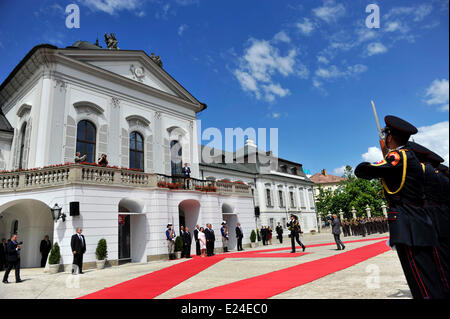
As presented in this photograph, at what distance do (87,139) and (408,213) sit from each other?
1918 cm

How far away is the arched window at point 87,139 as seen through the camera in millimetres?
18664

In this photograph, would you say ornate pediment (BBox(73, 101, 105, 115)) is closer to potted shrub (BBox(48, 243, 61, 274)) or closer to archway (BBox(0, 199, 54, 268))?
archway (BBox(0, 199, 54, 268))

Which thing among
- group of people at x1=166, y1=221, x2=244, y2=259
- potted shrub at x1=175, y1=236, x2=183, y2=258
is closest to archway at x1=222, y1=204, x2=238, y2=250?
group of people at x1=166, y1=221, x2=244, y2=259

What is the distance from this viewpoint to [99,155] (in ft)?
62.7

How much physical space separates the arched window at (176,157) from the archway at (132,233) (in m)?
6.54

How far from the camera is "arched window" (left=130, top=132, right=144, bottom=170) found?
21281 millimetres

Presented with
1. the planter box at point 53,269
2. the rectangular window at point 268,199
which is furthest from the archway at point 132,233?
the rectangular window at point 268,199

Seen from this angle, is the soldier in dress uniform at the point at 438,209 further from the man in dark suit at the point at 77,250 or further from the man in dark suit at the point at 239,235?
the man in dark suit at the point at 239,235

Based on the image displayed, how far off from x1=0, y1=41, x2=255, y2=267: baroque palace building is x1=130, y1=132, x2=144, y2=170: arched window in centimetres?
7

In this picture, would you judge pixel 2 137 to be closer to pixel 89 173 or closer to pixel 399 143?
pixel 89 173

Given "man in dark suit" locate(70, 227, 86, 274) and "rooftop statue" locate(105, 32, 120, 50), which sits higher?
"rooftop statue" locate(105, 32, 120, 50)

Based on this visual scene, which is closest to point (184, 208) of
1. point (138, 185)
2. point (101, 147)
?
point (138, 185)

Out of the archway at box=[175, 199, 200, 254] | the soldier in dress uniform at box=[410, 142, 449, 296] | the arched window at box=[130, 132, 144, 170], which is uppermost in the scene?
the arched window at box=[130, 132, 144, 170]
